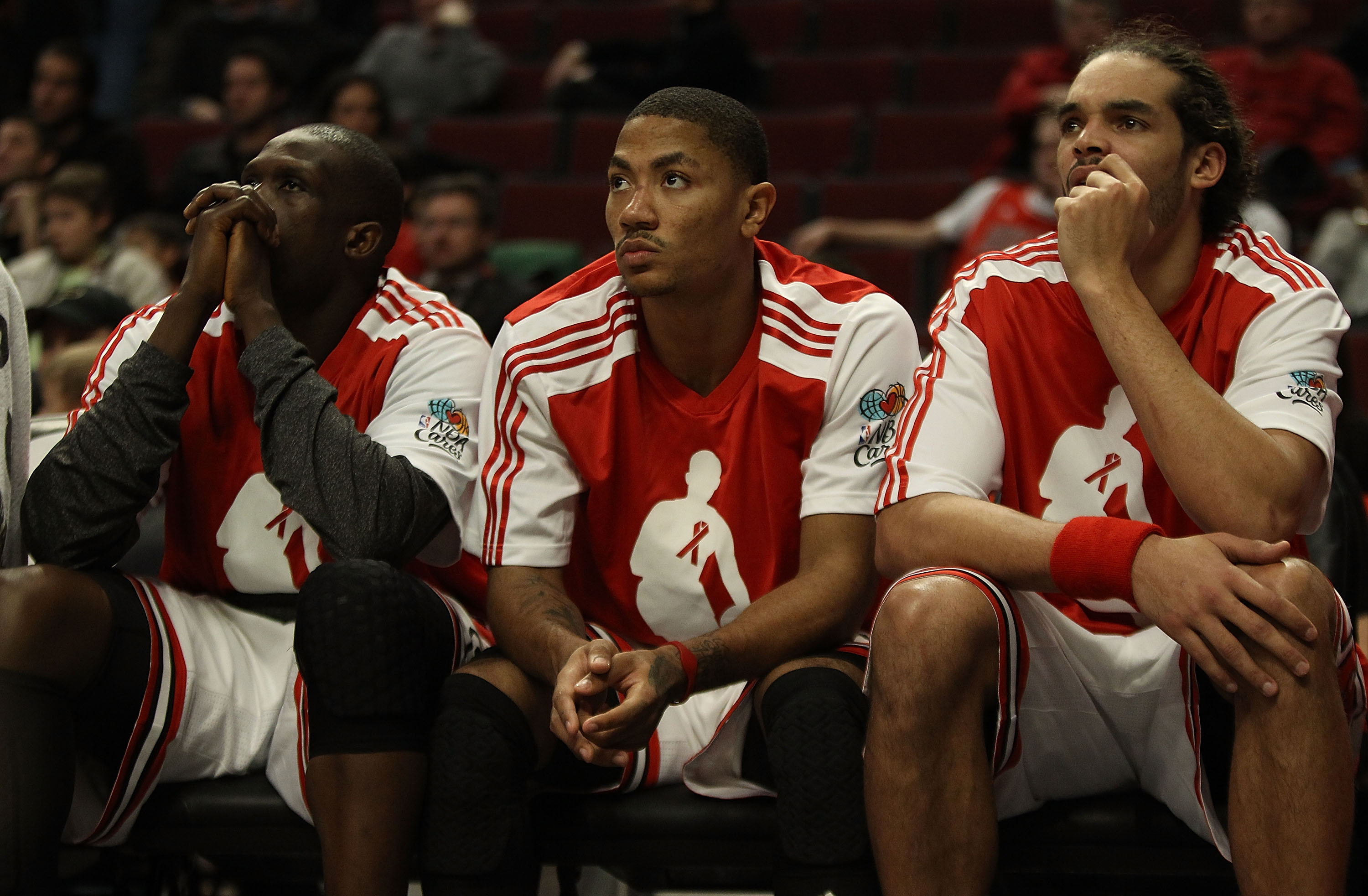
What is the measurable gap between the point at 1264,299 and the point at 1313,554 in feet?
1.76

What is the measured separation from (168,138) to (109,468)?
5.48 meters

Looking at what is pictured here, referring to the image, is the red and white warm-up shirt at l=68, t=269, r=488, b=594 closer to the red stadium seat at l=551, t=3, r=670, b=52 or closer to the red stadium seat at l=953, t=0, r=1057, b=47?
the red stadium seat at l=551, t=3, r=670, b=52

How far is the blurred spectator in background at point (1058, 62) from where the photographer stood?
17.5 feet

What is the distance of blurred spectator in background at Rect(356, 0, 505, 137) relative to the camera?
714 cm

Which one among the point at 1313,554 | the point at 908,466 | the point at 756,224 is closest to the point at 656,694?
the point at 908,466

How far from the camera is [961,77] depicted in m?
6.66

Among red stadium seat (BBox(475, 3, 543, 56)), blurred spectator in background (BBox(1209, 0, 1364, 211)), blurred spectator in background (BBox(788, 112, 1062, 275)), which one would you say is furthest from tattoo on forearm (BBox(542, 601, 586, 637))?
red stadium seat (BBox(475, 3, 543, 56))

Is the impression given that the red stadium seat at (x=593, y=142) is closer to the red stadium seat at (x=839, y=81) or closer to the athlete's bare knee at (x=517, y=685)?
the red stadium seat at (x=839, y=81)

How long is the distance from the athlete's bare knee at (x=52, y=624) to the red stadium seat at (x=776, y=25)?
19.2 ft

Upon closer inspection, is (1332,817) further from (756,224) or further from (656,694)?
(756,224)

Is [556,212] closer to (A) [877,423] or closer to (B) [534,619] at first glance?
(A) [877,423]

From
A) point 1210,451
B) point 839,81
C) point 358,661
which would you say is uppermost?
point 839,81

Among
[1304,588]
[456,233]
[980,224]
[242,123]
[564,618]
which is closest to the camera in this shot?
[1304,588]

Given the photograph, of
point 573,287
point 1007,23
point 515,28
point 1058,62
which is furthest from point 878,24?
point 573,287
